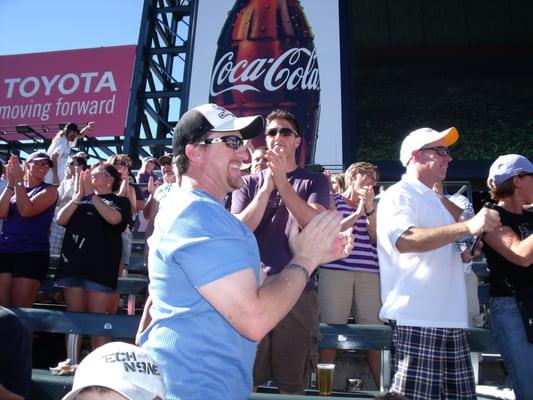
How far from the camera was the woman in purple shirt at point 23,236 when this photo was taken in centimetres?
430

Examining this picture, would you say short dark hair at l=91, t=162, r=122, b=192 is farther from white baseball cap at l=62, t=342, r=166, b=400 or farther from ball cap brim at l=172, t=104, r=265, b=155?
white baseball cap at l=62, t=342, r=166, b=400

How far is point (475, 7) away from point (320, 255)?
1184 centimetres

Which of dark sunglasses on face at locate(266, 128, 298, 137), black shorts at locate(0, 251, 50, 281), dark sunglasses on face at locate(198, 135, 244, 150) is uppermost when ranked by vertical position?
dark sunglasses on face at locate(266, 128, 298, 137)

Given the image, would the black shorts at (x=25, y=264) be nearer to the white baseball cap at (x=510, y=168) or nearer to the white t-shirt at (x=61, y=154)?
the white t-shirt at (x=61, y=154)

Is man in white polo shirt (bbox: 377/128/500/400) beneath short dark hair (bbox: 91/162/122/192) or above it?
beneath

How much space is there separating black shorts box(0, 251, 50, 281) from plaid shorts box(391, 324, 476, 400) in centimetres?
305

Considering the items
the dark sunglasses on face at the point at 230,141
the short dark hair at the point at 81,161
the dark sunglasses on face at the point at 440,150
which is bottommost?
the dark sunglasses on face at the point at 230,141

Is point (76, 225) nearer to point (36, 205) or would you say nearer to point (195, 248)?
point (36, 205)

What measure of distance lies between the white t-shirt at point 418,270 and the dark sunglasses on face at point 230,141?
994mm

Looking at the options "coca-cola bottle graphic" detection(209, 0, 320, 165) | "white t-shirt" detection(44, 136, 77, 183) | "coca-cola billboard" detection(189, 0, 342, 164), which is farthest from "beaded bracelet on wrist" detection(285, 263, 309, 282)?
"coca-cola bottle graphic" detection(209, 0, 320, 165)

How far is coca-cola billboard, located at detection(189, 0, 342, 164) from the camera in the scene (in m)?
11.0

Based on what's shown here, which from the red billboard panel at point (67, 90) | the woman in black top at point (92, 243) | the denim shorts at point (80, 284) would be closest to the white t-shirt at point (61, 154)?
the woman in black top at point (92, 243)

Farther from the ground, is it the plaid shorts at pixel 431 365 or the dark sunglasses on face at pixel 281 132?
the dark sunglasses on face at pixel 281 132

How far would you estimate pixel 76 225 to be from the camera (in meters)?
4.33
